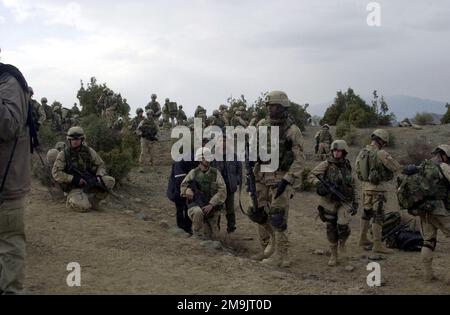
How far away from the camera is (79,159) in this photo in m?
8.48

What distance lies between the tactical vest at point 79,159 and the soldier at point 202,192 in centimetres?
172

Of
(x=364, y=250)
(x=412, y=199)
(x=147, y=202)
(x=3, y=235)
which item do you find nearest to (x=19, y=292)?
(x=3, y=235)

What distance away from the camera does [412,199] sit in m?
6.42

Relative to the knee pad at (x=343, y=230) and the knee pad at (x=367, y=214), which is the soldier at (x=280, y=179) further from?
the knee pad at (x=367, y=214)

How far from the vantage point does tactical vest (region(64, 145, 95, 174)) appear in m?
8.45

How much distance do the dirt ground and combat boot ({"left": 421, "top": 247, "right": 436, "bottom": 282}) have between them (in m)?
0.13

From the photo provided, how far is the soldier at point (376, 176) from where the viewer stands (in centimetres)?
820

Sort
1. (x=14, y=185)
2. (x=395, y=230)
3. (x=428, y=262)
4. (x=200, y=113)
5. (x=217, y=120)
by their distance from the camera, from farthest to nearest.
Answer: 1. (x=200, y=113)
2. (x=217, y=120)
3. (x=395, y=230)
4. (x=428, y=262)
5. (x=14, y=185)

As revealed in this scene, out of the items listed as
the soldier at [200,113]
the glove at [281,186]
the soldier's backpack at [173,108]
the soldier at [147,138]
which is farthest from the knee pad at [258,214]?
the soldier's backpack at [173,108]

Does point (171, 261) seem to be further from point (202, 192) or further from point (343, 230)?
point (343, 230)

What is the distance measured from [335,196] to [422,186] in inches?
49.1

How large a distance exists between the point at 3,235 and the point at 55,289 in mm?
1193

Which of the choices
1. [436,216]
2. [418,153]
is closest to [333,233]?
[436,216]
